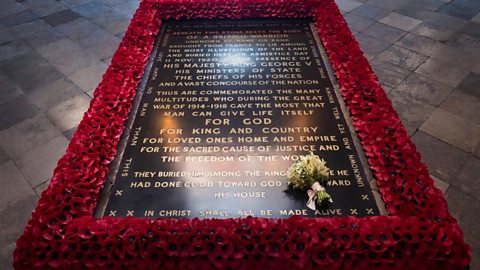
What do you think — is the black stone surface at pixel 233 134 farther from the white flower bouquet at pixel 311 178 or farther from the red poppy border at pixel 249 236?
the red poppy border at pixel 249 236

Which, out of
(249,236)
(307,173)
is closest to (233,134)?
(307,173)

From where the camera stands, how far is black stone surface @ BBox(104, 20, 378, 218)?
308 centimetres

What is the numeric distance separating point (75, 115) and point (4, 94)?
1447 mm

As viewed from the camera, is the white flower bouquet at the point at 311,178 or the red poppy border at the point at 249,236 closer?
the red poppy border at the point at 249,236

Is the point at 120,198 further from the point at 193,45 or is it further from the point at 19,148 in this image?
the point at 193,45

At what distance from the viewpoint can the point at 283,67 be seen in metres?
4.78

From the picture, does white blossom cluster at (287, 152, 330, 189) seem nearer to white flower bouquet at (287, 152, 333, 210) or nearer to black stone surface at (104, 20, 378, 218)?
white flower bouquet at (287, 152, 333, 210)

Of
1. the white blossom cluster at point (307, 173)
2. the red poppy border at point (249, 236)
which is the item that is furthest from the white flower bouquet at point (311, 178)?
the red poppy border at point (249, 236)

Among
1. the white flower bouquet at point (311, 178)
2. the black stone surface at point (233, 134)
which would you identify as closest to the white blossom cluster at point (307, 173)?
the white flower bouquet at point (311, 178)

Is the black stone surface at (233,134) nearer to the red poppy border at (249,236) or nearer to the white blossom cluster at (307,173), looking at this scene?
the white blossom cluster at (307,173)

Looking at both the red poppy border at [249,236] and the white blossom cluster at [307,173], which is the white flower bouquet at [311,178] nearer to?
the white blossom cluster at [307,173]

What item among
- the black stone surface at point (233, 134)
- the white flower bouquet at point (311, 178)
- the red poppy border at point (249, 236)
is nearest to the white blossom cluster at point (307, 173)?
the white flower bouquet at point (311, 178)

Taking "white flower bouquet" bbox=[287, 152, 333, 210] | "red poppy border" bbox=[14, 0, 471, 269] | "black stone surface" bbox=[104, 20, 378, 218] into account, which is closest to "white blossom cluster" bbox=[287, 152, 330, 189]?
"white flower bouquet" bbox=[287, 152, 333, 210]

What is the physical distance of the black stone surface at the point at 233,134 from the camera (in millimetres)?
3076
